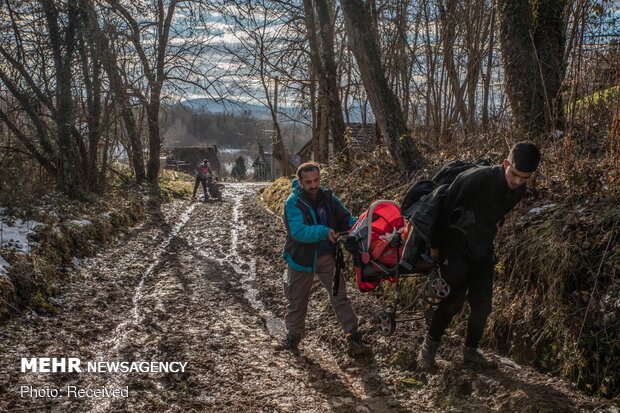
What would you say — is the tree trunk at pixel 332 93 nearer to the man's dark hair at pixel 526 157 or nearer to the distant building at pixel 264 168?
the man's dark hair at pixel 526 157

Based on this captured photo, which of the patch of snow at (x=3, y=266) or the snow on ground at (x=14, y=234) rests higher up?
the snow on ground at (x=14, y=234)

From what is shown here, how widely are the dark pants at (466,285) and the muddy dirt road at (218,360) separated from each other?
0.46m

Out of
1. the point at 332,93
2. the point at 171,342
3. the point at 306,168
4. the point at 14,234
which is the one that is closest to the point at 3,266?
the point at 14,234

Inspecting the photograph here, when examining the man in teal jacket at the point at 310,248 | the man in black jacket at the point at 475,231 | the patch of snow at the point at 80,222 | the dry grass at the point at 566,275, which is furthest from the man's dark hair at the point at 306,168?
the patch of snow at the point at 80,222

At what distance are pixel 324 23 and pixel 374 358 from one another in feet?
34.5

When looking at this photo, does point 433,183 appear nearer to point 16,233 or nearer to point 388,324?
point 388,324

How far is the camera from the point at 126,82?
16625 millimetres

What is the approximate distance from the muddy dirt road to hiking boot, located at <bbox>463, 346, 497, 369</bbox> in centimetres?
11

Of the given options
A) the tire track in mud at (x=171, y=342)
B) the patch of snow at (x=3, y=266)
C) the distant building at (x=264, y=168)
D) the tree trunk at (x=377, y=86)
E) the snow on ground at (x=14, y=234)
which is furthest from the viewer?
the distant building at (x=264, y=168)

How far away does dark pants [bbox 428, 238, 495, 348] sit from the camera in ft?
14.4

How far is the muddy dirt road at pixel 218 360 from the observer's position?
433 cm

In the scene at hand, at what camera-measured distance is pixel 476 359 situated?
465 cm

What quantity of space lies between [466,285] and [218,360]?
103 inches

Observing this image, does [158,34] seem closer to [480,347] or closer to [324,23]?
[324,23]
